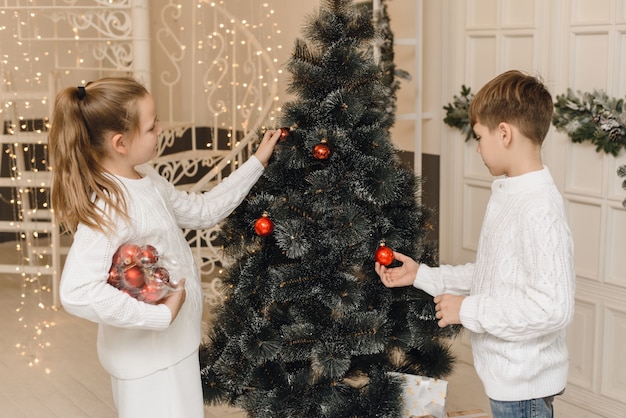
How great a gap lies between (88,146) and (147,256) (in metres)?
0.31

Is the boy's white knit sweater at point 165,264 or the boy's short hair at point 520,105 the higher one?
the boy's short hair at point 520,105

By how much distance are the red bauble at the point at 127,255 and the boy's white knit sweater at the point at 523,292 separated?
79 cm

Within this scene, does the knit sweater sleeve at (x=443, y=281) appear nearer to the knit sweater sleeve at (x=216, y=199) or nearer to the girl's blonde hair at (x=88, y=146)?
the knit sweater sleeve at (x=216, y=199)

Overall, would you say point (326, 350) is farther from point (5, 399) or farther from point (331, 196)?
point (5, 399)

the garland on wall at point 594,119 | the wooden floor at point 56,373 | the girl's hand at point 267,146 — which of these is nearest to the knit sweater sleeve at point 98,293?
the girl's hand at point 267,146

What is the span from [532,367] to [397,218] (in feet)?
1.77

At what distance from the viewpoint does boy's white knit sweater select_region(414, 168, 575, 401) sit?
1.85 metres

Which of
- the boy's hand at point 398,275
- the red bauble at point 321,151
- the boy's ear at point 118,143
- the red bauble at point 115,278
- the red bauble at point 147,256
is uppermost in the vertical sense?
the boy's ear at point 118,143

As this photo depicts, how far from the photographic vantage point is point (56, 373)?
12.5ft

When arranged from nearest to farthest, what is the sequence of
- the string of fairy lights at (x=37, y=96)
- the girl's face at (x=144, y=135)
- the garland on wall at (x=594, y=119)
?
the girl's face at (x=144, y=135)
the garland on wall at (x=594, y=119)
the string of fairy lights at (x=37, y=96)

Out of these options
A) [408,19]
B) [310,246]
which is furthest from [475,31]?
[310,246]

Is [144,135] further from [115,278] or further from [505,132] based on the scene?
[505,132]

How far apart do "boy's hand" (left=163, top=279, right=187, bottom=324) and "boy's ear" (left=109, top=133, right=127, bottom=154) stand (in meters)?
0.36

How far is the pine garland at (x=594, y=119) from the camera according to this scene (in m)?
2.97
